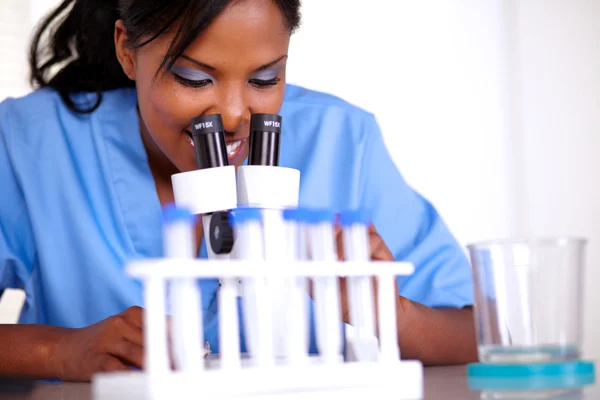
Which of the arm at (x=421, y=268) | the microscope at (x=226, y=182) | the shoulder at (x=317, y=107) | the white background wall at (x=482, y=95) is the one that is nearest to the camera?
the microscope at (x=226, y=182)

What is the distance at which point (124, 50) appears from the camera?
143cm

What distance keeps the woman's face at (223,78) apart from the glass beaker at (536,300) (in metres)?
0.57

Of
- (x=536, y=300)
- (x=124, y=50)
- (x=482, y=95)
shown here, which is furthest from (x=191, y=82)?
(x=482, y=95)

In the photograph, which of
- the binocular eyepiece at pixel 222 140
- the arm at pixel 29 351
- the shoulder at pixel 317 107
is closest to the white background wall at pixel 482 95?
the shoulder at pixel 317 107

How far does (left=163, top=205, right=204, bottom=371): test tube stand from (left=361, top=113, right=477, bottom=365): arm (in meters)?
0.57

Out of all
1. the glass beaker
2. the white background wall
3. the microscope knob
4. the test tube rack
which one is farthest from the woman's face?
the white background wall

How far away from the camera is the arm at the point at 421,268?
4.46 feet

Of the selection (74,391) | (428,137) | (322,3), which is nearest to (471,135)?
(428,137)

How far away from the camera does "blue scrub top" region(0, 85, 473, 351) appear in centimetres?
149

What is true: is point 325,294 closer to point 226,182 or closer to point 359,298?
point 359,298

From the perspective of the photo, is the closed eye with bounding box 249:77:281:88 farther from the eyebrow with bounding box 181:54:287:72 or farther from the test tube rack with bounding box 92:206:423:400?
the test tube rack with bounding box 92:206:423:400

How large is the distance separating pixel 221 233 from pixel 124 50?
681 mm

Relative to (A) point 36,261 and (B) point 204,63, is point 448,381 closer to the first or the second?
(B) point 204,63

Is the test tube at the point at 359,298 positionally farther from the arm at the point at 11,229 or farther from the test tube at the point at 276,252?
the arm at the point at 11,229
